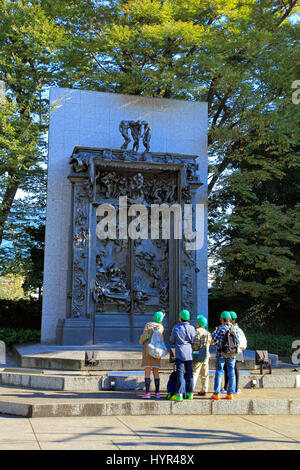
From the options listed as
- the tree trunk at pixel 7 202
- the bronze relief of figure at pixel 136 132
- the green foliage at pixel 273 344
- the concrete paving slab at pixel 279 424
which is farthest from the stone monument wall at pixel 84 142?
the concrete paving slab at pixel 279 424

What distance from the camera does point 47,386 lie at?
35.5ft

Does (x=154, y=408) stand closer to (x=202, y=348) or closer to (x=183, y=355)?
(x=183, y=355)

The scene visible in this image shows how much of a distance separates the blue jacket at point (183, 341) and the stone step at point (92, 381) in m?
1.67

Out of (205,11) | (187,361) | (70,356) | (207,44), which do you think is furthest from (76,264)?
(205,11)

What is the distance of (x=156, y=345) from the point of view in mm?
10086

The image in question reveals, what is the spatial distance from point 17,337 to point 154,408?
10477 millimetres

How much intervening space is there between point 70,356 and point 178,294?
546 cm

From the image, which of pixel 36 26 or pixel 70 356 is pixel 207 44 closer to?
pixel 36 26

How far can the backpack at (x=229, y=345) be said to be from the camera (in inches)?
397

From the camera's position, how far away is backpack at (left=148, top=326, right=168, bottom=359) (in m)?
9.98

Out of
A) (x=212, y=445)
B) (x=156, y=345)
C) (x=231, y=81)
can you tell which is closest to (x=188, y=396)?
(x=156, y=345)

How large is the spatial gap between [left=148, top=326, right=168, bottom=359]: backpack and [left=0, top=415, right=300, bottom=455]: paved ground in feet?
4.26

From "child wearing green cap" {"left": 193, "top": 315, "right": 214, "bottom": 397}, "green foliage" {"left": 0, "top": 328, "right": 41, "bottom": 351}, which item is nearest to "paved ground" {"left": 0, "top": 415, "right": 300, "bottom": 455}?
"child wearing green cap" {"left": 193, "top": 315, "right": 214, "bottom": 397}

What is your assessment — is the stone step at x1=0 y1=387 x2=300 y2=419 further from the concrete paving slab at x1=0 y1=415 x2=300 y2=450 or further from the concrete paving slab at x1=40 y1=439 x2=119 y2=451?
the concrete paving slab at x1=40 y1=439 x2=119 y2=451
